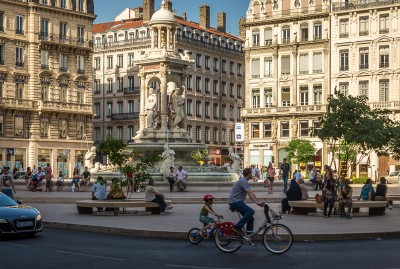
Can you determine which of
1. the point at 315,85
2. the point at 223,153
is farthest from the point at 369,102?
the point at 223,153

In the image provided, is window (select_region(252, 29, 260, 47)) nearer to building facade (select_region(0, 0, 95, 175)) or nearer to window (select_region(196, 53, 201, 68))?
window (select_region(196, 53, 201, 68))

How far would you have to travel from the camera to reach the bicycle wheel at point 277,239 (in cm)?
1908

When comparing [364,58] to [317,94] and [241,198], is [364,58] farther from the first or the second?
[241,198]

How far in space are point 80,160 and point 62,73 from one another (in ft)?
30.3

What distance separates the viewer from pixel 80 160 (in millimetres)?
87250

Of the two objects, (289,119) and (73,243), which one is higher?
(289,119)

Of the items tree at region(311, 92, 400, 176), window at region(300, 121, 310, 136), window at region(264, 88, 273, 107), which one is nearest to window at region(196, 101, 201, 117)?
window at region(264, 88, 273, 107)


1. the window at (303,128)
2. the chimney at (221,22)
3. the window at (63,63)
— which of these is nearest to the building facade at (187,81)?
the chimney at (221,22)

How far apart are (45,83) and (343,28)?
30.8 metres

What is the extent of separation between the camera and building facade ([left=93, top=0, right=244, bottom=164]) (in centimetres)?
10325

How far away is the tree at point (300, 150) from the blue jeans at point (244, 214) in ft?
198

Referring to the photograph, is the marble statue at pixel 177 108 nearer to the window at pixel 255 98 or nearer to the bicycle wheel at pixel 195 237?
the bicycle wheel at pixel 195 237

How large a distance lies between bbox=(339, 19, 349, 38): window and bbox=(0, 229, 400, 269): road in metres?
64.6

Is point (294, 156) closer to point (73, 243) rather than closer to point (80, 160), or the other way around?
point (80, 160)
